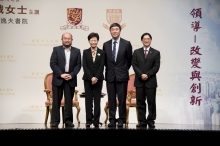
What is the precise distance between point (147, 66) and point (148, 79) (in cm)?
19

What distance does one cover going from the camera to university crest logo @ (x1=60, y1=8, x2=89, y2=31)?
7.45m

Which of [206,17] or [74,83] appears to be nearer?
[74,83]

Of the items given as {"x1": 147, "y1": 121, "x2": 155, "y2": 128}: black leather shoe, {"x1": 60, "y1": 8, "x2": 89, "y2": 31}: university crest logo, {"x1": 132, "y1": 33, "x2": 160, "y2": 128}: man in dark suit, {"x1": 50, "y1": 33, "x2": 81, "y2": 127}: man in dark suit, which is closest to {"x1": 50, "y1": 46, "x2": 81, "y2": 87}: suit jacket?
{"x1": 50, "y1": 33, "x2": 81, "y2": 127}: man in dark suit

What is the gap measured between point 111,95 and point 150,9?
2.66 metres

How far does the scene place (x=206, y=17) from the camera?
751 cm

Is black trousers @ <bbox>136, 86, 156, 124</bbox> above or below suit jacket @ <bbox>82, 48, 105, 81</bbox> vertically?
below

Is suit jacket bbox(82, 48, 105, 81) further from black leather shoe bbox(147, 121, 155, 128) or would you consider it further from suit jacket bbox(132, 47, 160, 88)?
black leather shoe bbox(147, 121, 155, 128)

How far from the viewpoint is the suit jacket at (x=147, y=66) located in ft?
17.6

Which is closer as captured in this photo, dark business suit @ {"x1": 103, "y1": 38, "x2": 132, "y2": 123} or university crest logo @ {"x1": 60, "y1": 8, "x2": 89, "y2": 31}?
dark business suit @ {"x1": 103, "y1": 38, "x2": 132, "y2": 123}

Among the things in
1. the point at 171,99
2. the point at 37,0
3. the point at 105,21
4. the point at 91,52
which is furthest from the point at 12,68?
the point at 171,99

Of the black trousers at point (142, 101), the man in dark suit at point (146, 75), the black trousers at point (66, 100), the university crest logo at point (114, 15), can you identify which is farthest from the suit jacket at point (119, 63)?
the university crest logo at point (114, 15)

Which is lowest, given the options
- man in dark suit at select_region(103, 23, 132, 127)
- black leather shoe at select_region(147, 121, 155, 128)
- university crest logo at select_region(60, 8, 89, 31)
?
black leather shoe at select_region(147, 121, 155, 128)

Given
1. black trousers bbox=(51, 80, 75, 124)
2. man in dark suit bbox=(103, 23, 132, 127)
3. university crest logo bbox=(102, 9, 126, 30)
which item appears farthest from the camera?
university crest logo bbox=(102, 9, 126, 30)
